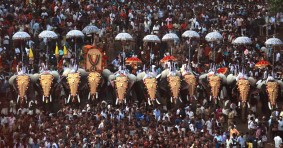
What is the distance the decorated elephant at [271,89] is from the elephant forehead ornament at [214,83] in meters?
A: 1.39

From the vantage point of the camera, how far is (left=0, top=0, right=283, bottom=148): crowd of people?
1299 inches

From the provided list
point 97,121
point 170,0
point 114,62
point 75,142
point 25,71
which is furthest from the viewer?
point 170,0

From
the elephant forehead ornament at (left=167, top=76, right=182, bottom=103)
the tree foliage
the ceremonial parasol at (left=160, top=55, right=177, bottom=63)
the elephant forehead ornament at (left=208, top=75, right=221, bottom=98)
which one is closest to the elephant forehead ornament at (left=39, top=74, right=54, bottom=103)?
the elephant forehead ornament at (left=167, top=76, right=182, bottom=103)

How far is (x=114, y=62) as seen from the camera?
41.0 metres

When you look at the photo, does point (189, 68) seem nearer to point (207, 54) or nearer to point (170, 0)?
point (207, 54)

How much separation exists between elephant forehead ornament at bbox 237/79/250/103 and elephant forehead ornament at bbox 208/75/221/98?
0.69 meters

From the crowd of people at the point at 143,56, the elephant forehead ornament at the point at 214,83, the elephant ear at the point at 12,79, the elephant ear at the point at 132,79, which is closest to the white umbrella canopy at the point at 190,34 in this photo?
the crowd of people at the point at 143,56

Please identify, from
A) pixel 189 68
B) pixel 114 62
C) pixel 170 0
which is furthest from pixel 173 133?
pixel 170 0

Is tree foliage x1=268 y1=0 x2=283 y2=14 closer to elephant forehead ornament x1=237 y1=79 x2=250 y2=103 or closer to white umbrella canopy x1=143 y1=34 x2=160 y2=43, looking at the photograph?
white umbrella canopy x1=143 y1=34 x2=160 y2=43

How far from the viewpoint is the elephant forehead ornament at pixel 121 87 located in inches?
1433

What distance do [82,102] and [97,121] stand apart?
326 centimetres

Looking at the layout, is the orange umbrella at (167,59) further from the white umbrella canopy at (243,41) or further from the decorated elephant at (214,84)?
the white umbrella canopy at (243,41)

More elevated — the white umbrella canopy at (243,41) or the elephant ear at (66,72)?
the white umbrella canopy at (243,41)

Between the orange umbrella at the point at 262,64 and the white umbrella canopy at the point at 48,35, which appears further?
the white umbrella canopy at the point at 48,35
